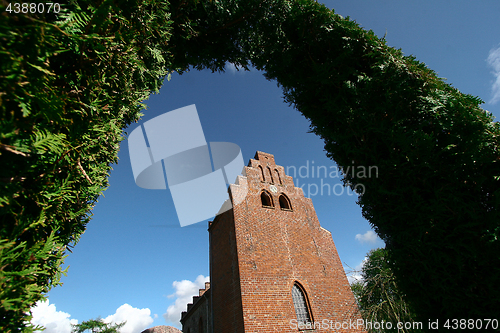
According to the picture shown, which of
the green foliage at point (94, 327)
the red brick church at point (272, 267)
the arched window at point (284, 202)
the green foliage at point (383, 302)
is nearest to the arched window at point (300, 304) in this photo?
the red brick church at point (272, 267)

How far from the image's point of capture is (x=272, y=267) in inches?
424

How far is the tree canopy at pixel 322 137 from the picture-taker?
217 cm

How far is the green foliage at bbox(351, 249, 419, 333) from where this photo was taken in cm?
462

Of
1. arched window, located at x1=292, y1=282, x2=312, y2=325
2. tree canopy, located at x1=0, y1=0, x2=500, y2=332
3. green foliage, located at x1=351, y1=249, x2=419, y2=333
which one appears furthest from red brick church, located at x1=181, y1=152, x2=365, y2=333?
tree canopy, located at x1=0, y1=0, x2=500, y2=332

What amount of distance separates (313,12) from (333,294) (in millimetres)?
12266

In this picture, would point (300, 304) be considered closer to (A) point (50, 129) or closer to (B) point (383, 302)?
(B) point (383, 302)

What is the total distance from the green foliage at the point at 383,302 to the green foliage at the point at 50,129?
5444mm

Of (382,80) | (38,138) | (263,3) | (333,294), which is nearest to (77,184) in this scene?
(38,138)

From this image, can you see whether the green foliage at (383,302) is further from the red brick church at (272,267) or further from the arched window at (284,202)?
the arched window at (284,202)

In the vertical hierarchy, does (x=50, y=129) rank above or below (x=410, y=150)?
below

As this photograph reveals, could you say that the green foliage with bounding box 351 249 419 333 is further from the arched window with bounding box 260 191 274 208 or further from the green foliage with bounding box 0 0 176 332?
the arched window with bounding box 260 191 274 208

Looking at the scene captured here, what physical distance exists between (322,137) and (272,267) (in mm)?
7709

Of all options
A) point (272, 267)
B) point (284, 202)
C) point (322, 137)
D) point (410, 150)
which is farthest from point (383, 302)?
point (284, 202)

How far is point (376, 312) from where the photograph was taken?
4.86m
